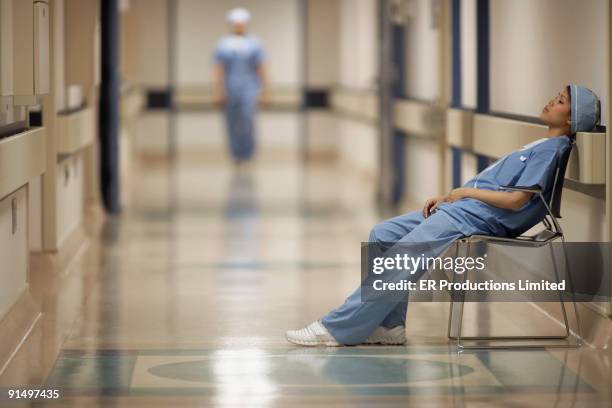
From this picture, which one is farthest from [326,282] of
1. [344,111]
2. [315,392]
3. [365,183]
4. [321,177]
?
[344,111]

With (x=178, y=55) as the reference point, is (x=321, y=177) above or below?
below

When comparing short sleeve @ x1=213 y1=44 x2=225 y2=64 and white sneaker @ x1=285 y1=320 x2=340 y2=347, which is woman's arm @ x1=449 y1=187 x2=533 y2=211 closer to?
white sneaker @ x1=285 y1=320 x2=340 y2=347

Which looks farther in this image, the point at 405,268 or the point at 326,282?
the point at 326,282

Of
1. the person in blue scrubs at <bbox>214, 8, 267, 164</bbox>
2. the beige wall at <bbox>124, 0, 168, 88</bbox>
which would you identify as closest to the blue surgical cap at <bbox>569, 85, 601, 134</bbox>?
the person in blue scrubs at <bbox>214, 8, 267, 164</bbox>

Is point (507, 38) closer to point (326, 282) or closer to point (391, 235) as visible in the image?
point (326, 282)

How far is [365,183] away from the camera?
42.1 feet

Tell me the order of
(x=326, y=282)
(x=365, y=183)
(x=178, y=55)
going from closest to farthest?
(x=326, y=282), (x=365, y=183), (x=178, y=55)

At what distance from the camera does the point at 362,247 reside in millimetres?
4785

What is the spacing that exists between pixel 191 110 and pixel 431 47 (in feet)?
26.8

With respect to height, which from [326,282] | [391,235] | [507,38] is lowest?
[326,282]

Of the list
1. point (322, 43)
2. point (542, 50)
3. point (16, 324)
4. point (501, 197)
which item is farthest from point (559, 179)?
point (322, 43)

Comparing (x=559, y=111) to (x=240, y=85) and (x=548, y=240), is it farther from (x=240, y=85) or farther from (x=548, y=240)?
(x=240, y=85)

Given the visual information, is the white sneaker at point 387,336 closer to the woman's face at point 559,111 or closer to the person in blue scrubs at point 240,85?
the woman's face at point 559,111

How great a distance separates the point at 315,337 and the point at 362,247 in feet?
1.27
